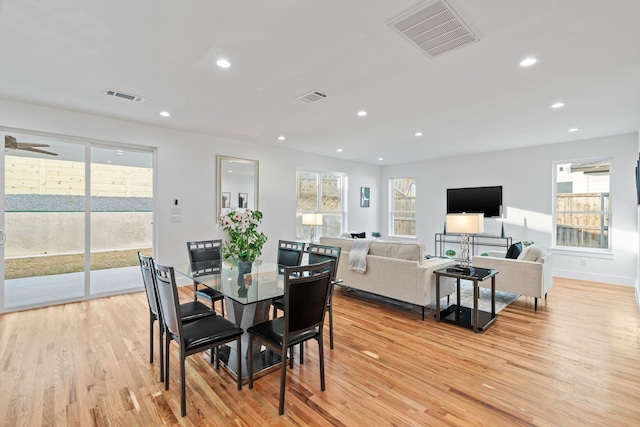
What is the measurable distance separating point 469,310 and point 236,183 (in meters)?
4.44

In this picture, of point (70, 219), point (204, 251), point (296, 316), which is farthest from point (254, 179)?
point (296, 316)

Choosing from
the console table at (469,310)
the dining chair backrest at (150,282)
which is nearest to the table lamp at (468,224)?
the console table at (469,310)

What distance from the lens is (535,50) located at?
2.51m

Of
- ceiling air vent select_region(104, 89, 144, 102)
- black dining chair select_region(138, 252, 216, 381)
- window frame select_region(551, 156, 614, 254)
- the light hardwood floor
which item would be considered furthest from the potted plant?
window frame select_region(551, 156, 614, 254)

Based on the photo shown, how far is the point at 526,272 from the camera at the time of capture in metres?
4.07

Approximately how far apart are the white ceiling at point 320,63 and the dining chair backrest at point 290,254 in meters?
1.77

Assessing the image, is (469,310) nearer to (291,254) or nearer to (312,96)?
(291,254)

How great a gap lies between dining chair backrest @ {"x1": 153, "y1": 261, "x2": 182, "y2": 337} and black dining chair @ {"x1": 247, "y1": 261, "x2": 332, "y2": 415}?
52 cm

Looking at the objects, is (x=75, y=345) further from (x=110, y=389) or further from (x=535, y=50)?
(x=535, y=50)

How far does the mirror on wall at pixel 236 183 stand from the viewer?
18.7 feet

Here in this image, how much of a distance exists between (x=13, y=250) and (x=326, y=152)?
5.51 metres

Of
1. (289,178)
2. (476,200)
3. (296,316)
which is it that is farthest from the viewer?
(476,200)

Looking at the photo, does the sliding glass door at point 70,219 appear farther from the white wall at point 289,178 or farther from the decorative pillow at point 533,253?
the decorative pillow at point 533,253

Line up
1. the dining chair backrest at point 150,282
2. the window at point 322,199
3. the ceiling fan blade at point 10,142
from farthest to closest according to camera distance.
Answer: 1. the window at point 322,199
2. the ceiling fan blade at point 10,142
3. the dining chair backrest at point 150,282
